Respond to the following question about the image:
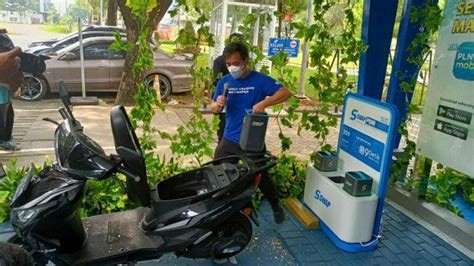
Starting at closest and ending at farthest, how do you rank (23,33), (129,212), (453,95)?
(129,212) → (453,95) → (23,33)

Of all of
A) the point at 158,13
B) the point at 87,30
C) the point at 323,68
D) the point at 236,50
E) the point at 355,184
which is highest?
the point at 158,13

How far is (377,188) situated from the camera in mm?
2670

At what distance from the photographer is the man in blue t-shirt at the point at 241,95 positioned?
9.02ft

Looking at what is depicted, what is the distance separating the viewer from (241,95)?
2857 mm

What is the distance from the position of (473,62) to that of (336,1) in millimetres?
1250

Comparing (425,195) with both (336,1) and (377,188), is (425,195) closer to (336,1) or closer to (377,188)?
(377,188)

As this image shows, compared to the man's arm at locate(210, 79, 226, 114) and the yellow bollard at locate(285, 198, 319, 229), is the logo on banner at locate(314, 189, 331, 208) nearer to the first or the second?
the yellow bollard at locate(285, 198, 319, 229)

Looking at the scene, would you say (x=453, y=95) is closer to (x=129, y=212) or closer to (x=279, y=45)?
(x=279, y=45)

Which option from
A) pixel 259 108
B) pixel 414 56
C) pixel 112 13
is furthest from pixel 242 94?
pixel 112 13

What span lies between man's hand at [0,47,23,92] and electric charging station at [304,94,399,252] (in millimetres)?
2621

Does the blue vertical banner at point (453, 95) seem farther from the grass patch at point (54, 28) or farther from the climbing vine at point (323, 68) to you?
the grass patch at point (54, 28)

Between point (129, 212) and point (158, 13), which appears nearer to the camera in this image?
point (129, 212)

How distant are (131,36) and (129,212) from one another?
5.57 feet

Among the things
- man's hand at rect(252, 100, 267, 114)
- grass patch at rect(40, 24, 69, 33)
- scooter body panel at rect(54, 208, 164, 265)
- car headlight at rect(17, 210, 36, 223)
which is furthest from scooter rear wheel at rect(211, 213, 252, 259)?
grass patch at rect(40, 24, 69, 33)
